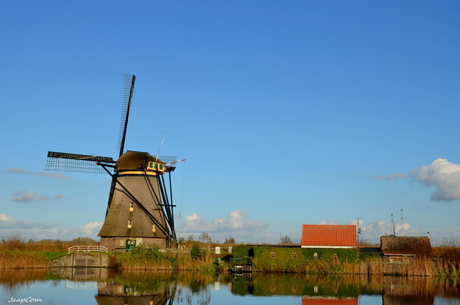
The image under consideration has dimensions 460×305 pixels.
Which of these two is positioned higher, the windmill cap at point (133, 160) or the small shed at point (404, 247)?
the windmill cap at point (133, 160)

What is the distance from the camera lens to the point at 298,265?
4188 centimetres

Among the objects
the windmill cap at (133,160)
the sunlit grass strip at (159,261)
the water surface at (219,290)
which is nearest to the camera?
the water surface at (219,290)

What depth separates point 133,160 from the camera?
46875mm

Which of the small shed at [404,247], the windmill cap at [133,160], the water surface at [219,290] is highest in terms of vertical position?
the windmill cap at [133,160]

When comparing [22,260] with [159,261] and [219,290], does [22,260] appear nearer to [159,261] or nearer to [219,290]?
[159,261]

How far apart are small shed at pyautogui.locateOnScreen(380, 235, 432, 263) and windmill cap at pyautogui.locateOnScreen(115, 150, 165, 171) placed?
2023 cm

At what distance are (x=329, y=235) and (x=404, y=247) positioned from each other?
239 inches

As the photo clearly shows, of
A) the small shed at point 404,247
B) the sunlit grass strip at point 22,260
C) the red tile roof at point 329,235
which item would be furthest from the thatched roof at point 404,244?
the sunlit grass strip at point 22,260

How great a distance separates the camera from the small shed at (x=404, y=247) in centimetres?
4159

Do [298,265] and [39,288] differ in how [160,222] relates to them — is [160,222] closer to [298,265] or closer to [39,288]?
[298,265]

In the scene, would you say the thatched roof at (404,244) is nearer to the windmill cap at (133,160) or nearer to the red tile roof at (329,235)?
the red tile roof at (329,235)

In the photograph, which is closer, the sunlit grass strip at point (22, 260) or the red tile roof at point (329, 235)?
the sunlit grass strip at point (22, 260)

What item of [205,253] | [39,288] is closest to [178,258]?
[205,253]

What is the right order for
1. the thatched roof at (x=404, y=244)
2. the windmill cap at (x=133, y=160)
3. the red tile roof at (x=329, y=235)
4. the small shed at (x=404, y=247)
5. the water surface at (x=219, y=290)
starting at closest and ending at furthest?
the water surface at (x=219, y=290) < the small shed at (x=404, y=247) < the thatched roof at (x=404, y=244) < the red tile roof at (x=329, y=235) < the windmill cap at (x=133, y=160)
